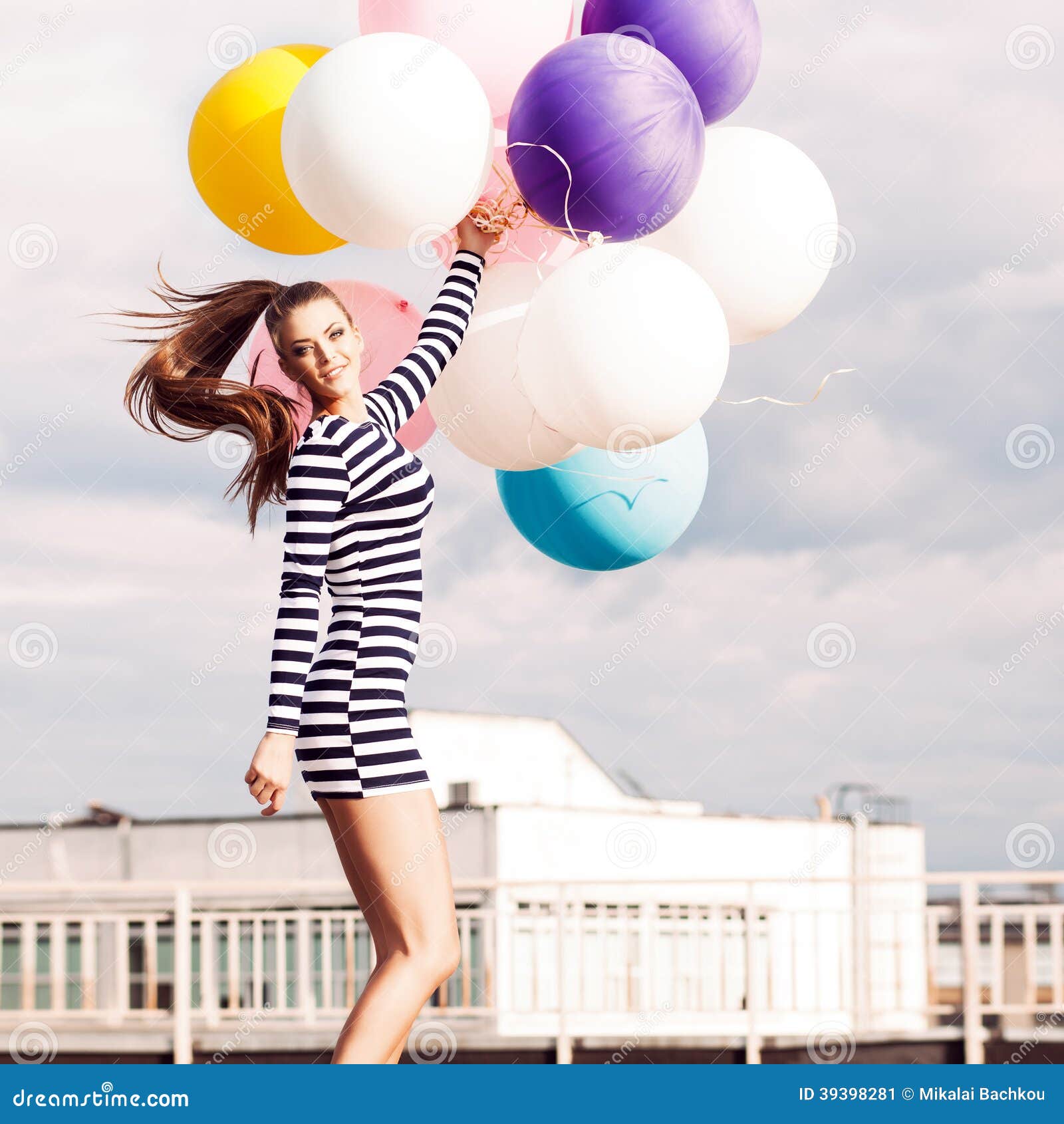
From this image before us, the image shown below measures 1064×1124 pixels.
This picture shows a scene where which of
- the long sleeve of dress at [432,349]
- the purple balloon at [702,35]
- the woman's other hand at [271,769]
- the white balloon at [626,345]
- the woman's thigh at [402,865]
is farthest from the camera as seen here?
the purple balloon at [702,35]

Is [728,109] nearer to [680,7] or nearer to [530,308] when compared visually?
[680,7]

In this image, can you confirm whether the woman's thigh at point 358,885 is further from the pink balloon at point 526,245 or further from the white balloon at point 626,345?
the pink balloon at point 526,245

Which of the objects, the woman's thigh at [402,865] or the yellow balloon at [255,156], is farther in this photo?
the yellow balloon at [255,156]

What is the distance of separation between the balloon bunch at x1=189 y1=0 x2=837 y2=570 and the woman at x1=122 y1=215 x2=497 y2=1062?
338mm

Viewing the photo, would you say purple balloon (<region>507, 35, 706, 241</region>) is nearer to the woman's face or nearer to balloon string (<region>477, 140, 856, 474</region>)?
balloon string (<region>477, 140, 856, 474</region>)

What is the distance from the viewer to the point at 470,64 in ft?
11.9

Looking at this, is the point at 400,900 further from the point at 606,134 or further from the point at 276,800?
the point at 606,134

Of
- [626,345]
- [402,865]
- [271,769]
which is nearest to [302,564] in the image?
[271,769]

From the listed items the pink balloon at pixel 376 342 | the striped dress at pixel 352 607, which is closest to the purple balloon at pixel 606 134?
the pink balloon at pixel 376 342

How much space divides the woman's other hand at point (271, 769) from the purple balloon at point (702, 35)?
1842 mm

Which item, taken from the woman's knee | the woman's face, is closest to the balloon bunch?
the woman's face

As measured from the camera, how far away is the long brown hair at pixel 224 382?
10.8 ft

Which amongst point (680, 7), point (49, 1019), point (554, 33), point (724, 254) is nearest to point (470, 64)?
point (554, 33)
